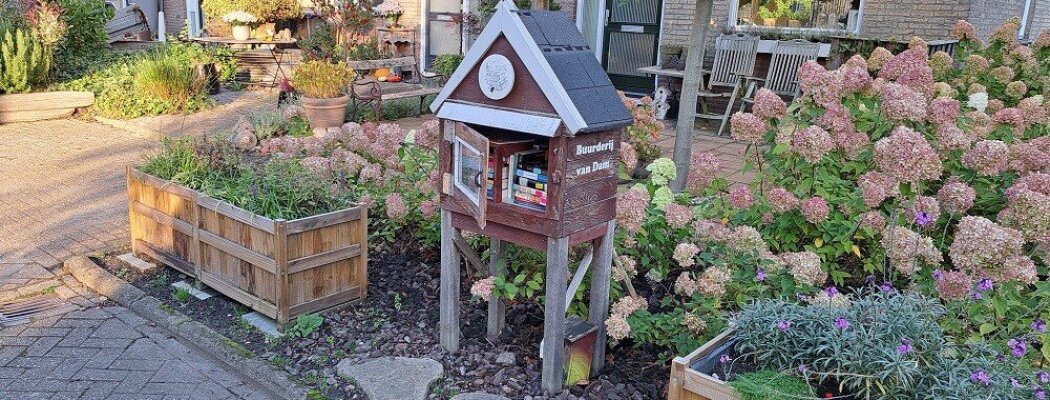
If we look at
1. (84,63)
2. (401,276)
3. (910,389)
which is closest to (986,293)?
(910,389)

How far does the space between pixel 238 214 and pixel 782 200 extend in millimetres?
2634

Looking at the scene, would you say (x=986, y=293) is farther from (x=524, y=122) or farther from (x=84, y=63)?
(x=84, y=63)

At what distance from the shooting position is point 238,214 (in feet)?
13.4

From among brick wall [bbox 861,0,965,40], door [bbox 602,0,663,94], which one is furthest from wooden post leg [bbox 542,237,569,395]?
door [bbox 602,0,663,94]

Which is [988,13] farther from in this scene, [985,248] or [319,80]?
[319,80]

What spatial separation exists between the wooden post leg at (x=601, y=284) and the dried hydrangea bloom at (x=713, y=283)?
395 millimetres

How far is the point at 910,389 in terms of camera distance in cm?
245

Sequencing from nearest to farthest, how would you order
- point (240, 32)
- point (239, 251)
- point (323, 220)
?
point (323, 220)
point (239, 251)
point (240, 32)

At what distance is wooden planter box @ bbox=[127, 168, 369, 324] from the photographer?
12.9 ft

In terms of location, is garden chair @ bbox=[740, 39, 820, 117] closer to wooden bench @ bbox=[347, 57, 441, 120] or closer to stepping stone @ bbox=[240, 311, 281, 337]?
wooden bench @ bbox=[347, 57, 441, 120]

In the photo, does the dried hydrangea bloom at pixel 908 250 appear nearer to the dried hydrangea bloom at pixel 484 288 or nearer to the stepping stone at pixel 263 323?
the dried hydrangea bloom at pixel 484 288

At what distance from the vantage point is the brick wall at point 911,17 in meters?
8.07

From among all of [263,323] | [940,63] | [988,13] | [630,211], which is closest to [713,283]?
[630,211]

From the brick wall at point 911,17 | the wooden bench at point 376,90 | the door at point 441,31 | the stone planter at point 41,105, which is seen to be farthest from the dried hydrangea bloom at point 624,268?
the door at point 441,31
